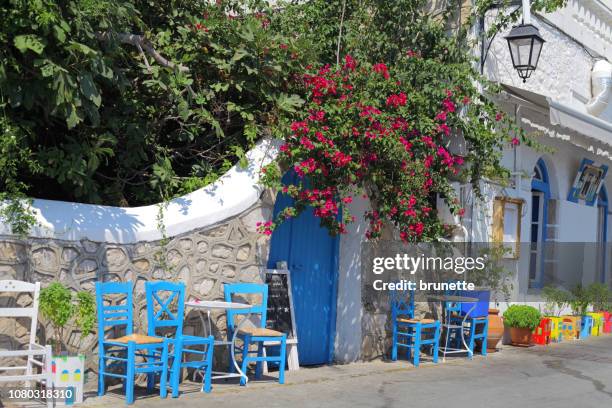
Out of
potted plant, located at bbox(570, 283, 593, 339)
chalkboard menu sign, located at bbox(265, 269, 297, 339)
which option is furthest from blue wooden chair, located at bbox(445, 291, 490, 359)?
potted plant, located at bbox(570, 283, 593, 339)

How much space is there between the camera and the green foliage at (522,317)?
41.2 ft

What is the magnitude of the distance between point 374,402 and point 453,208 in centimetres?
350

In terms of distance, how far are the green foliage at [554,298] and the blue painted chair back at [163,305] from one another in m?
8.42

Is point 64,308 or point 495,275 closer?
point 64,308

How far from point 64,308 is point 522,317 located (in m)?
8.00

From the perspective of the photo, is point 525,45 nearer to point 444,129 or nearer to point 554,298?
point 444,129

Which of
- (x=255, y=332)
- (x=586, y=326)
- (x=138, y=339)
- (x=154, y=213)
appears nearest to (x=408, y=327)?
(x=255, y=332)

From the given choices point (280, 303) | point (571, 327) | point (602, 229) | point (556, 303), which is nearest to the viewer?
point (280, 303)

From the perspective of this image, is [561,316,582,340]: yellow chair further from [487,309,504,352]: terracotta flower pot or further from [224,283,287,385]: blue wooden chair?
[224,283,287,385]: blue wooden chair

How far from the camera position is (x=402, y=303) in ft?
34.9

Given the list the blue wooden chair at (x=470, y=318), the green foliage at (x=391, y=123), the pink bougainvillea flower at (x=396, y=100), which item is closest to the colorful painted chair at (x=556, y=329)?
the blue wooden chair at (x=470, y=318)

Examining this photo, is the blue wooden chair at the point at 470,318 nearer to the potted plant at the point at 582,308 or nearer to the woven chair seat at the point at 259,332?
the woven chair seat at the point at 259,332

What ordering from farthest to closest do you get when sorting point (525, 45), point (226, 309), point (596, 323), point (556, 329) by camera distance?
point (596, 323) < point (556, 329) < point (525, 45) < point (226, 309)

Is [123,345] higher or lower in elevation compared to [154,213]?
lower
